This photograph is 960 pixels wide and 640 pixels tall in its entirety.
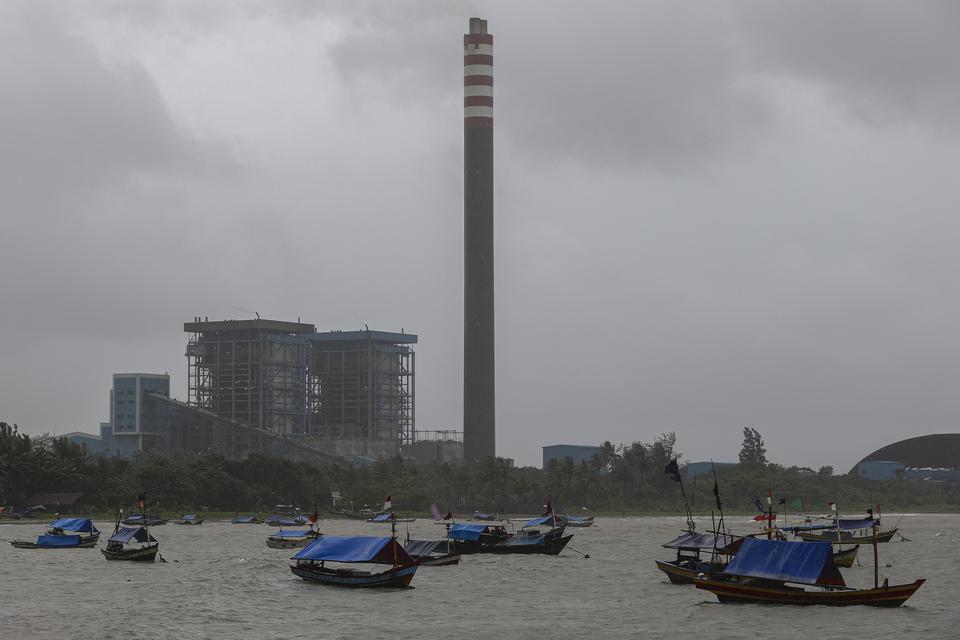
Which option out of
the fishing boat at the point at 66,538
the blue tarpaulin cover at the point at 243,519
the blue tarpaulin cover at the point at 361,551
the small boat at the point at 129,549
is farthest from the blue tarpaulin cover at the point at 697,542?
the blue tarpaulin cover at the point at 243,519

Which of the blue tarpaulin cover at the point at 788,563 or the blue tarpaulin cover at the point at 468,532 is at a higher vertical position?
the blue tarpaulin cover at the point at 468,532

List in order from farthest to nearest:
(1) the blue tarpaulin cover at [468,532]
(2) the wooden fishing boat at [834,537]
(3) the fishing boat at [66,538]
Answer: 1. (2) the wooden fishing boat at [834,537]
2. (3) the fishing boat at [66,538]
3. (1) the blue tarpaulin cover at [468,532]

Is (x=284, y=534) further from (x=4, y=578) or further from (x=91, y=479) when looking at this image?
(x=91, y=479)

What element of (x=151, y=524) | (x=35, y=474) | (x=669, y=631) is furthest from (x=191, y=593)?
(x=35, y=474)

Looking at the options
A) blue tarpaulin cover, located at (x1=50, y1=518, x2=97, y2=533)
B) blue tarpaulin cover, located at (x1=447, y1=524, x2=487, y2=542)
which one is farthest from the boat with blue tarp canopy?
blue tarpaulin cover, located at (x1=447, y1=524, x2=487, y2=542)

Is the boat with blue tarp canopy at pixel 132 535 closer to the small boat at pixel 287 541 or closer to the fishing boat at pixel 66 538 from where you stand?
the fishing boat at pixel 66 538

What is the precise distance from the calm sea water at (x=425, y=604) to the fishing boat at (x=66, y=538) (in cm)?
368

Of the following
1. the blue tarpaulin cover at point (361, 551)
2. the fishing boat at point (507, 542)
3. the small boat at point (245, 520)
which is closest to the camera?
the blue tarpaulin cover at point (361, 551)

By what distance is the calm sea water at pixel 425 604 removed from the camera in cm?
7081

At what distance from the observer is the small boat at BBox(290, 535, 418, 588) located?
89000 millimetres

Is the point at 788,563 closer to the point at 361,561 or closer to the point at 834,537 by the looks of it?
the point at 361,561

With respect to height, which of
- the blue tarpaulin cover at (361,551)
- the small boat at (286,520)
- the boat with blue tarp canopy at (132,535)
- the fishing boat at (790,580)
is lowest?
the fishing boat at (790,580)

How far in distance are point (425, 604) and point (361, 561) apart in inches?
293

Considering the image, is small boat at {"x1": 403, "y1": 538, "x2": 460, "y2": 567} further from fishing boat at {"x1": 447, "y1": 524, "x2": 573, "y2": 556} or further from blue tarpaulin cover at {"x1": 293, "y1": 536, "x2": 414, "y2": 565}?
blue tarpaulin cover at {"x1": 293, "y1": 536, "x2": 414, "y2": 565}
